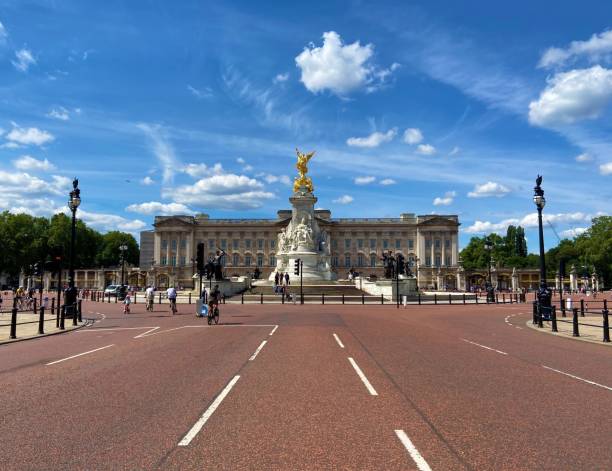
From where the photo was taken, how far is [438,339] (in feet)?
Answer: 59.8

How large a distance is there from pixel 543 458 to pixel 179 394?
5861 mm

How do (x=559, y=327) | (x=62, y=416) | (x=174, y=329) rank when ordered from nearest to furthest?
(x=62, y=416) → (x=174, y=329) → (x=559, y=327)

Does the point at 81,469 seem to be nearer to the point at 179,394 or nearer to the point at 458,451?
the point at 179,394

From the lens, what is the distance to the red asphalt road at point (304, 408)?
19.2ft

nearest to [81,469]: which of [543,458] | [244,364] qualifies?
[543,458]

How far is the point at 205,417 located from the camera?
293 inches

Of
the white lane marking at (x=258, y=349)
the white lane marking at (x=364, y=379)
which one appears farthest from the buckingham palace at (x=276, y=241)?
the white lane marking at (x=364, y=379)

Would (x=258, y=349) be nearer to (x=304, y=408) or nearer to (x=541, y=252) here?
(x=304, y=408)

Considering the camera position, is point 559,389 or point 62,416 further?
point 559,389

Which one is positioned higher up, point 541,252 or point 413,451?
point 541,252

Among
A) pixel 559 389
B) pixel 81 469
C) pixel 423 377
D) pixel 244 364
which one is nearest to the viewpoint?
pixel 81 469

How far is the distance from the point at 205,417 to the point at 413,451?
3117mm

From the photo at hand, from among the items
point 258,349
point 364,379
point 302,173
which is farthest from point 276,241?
point 364,379

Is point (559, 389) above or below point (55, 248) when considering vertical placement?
below
